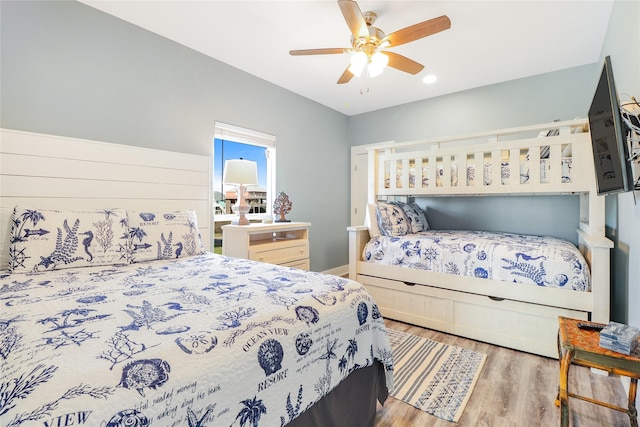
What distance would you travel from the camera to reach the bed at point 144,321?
62 centimetres

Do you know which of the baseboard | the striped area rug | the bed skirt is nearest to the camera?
the bed skirt

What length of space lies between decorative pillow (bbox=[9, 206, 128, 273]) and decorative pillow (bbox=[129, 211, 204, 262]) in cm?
8

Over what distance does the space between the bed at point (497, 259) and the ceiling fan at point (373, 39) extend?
104cm

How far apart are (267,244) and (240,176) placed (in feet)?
2.19

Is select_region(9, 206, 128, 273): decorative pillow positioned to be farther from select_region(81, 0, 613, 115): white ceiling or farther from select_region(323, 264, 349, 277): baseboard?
select_region(323, 264, 349, 277): baseboard

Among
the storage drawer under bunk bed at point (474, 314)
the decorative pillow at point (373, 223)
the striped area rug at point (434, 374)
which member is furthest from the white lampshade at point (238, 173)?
the striped area rug at point (434, 374)

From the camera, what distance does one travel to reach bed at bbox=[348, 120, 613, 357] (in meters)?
2.03

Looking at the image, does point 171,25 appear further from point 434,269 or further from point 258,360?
point 434,269

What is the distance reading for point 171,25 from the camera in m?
2.32

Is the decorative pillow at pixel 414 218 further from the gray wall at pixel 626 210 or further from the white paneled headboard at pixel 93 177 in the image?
the white paneled headboard at pixel 93 177

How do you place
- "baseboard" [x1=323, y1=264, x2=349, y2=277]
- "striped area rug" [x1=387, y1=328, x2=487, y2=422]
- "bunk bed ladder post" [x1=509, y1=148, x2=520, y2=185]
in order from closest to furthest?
"striped area rug" [x1=387, y1=328, x2=487, y2=422] < "bunk bed ladder post" [x1=509, y1=148, x2=520, y2=185] < "baseboard" [x1=323, y1=264, x2=349, y2=277]

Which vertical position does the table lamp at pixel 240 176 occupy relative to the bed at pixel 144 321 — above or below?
above

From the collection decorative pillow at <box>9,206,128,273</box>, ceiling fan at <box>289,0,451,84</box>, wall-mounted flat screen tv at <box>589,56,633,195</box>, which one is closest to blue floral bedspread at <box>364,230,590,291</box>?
wall-mounted flat screen tv at <box>589,56,633,195</box>

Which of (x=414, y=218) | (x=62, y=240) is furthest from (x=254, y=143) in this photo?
(x=62, y=240)
